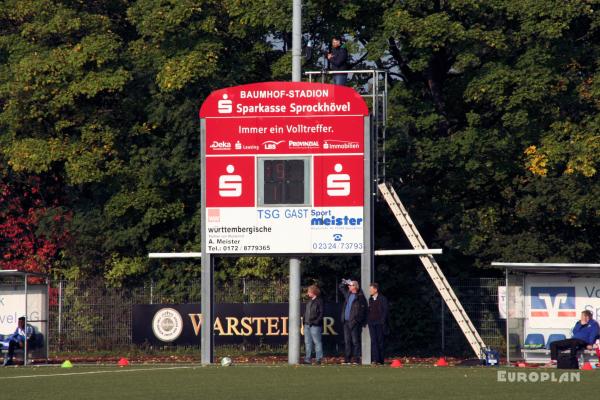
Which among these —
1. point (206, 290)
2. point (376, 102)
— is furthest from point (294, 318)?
point (376, 102)

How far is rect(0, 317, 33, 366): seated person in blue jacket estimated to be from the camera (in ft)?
101

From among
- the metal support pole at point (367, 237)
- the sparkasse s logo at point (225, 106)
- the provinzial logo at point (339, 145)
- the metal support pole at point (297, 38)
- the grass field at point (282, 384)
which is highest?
the metal support pole at point (297, 38)

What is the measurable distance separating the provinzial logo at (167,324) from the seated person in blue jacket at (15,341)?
189 inches

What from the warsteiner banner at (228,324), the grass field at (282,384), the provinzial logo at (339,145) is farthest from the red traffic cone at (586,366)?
the warsteiner banner at (228,324)

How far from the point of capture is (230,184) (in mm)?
28547

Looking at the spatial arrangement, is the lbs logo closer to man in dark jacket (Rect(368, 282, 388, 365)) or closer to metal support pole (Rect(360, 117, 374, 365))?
man in dark jacket (Rect(368, 282, 388, 365))

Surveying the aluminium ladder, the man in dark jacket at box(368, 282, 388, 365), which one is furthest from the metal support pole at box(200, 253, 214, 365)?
the aluminium ladder

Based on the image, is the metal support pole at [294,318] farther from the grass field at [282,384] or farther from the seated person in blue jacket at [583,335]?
the seated person in blue jacket at [583,335]

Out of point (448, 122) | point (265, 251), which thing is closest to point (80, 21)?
point (448, 122)

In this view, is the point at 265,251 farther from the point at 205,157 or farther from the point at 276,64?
the point at 276,64

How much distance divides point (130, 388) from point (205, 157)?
953cm

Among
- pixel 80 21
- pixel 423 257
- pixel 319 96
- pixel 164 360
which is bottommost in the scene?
pixel 164 360

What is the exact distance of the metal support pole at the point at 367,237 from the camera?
28.2 metres

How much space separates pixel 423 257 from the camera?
33844 millimetres
